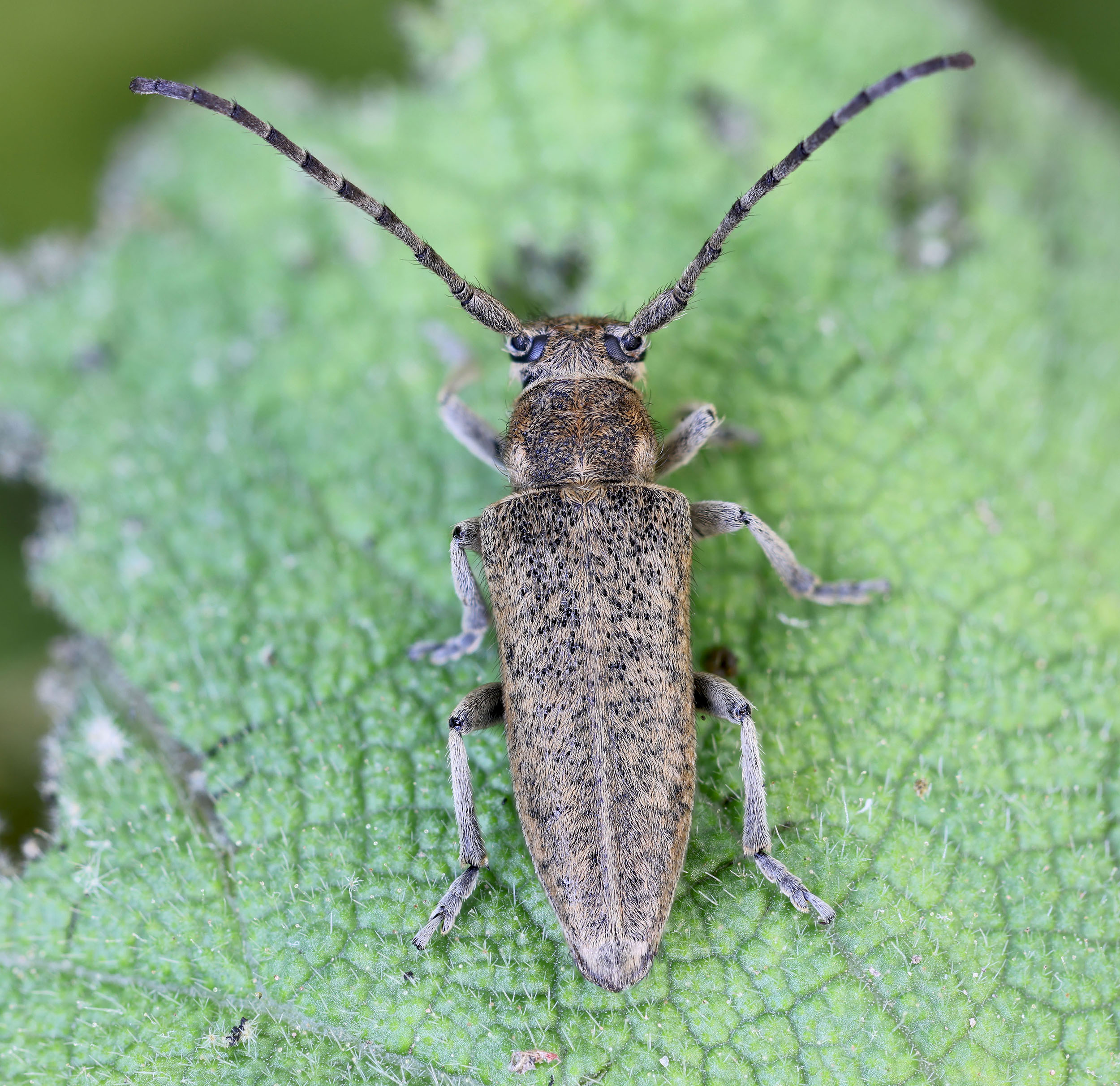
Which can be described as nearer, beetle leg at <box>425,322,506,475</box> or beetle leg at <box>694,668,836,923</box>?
beetle leg at <box>694,668,836,923</box>

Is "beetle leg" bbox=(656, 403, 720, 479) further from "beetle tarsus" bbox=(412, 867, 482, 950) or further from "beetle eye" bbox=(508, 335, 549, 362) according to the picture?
"beetle tarsus" bbox=(412, 867, 482, 950)

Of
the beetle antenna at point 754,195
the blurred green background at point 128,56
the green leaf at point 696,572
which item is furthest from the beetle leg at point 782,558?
the blurred green background at point 128,56

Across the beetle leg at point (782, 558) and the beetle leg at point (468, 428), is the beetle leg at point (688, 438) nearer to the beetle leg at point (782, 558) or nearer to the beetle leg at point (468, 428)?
the beetle leg at point (782, 558)

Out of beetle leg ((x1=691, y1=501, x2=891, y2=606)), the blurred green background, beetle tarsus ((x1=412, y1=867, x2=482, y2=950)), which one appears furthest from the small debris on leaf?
the blurred green background

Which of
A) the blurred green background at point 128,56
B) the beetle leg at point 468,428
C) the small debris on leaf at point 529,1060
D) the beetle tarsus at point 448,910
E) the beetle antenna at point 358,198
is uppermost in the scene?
the blurred green background at point 128,56

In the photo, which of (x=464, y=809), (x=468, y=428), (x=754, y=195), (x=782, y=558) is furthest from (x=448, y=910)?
(x=754, y=195)

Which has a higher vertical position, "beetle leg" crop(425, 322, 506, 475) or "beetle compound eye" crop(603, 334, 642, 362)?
"beetle compound eye" crop(603, 334, 642, 362)
